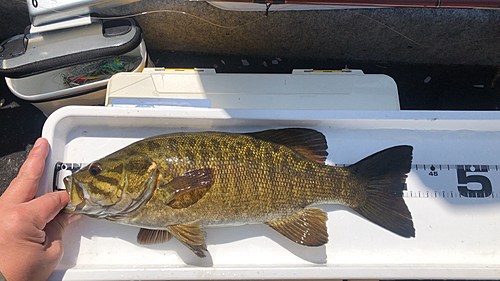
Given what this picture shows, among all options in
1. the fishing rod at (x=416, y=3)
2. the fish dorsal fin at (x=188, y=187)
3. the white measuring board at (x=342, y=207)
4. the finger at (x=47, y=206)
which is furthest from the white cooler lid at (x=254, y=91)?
the finger at (x=47, y=206)

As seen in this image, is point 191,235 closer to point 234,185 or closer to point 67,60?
point 234,185

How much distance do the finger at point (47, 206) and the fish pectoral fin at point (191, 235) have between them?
1.83ft

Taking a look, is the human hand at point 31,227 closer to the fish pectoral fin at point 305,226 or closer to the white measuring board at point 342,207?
the white measuring board at point 342,207

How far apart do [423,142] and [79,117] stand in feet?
6.86

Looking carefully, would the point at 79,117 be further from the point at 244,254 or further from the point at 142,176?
the point at 244,254

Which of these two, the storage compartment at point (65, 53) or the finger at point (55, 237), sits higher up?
the storage compartment at point (65, 53)

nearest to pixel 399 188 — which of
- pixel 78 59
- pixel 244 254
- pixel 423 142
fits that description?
pixel 423 142

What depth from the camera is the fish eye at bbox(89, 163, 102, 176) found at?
1.54 meters

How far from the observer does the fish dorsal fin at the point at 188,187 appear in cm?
153

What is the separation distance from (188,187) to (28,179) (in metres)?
0.83

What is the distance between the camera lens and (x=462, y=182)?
1847mm

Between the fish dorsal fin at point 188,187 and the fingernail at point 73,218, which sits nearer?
the fish dorsal fin at point 188,187

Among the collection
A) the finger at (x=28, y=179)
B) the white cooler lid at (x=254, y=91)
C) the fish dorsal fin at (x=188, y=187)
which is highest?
the white cooler lid at (x=254, y=91)

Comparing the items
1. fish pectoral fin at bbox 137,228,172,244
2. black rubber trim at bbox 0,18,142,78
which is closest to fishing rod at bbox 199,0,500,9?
black rubber trim at bbox 0,18,142,78
